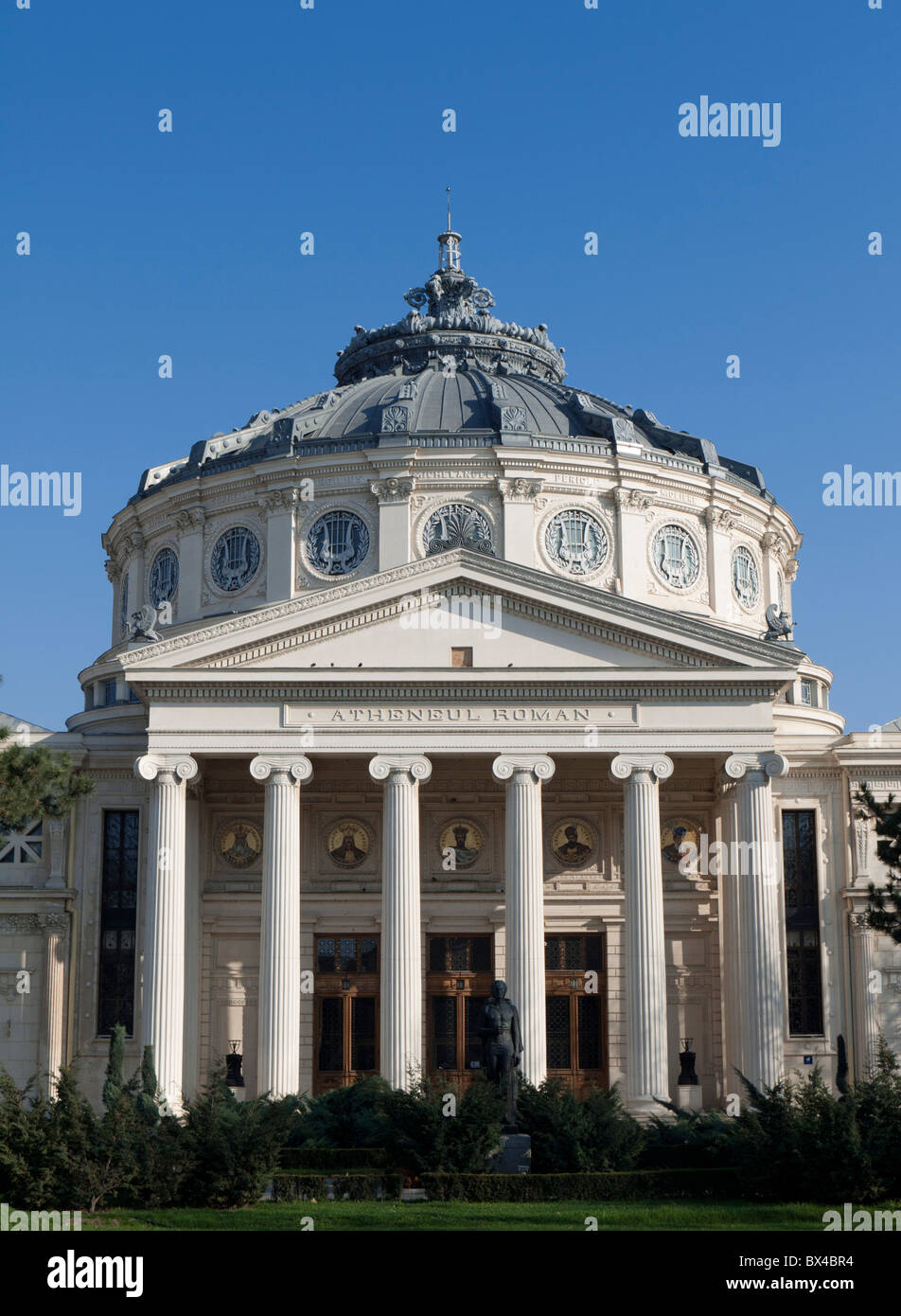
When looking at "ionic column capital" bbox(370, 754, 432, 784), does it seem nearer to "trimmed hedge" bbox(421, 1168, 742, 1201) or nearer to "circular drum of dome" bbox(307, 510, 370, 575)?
"circular drum of dome" bbox(307, 510, 370, 575)

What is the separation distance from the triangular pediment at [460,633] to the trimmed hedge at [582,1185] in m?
16.9

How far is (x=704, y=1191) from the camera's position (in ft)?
109

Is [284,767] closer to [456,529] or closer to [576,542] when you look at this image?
[456,529]

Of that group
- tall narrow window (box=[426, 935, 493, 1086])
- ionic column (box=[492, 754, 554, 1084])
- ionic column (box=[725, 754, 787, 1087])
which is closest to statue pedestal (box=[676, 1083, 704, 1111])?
ionic column (box=[725, 754, 787, 1087])

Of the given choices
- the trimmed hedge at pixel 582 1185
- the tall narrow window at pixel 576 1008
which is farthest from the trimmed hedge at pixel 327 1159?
the tall narrow window at pixel 576 1008

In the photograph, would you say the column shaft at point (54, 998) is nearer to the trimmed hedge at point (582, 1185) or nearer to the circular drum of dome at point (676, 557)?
the trimmed hedge at point (582, 1185)

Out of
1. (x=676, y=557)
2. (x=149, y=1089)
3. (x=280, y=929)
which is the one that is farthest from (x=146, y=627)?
(x=676, y=557)

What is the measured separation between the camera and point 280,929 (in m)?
47.0

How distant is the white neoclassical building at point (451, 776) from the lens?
4750cm

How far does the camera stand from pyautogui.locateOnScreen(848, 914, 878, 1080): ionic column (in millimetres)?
51969

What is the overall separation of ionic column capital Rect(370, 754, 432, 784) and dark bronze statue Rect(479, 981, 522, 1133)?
9.95 m
